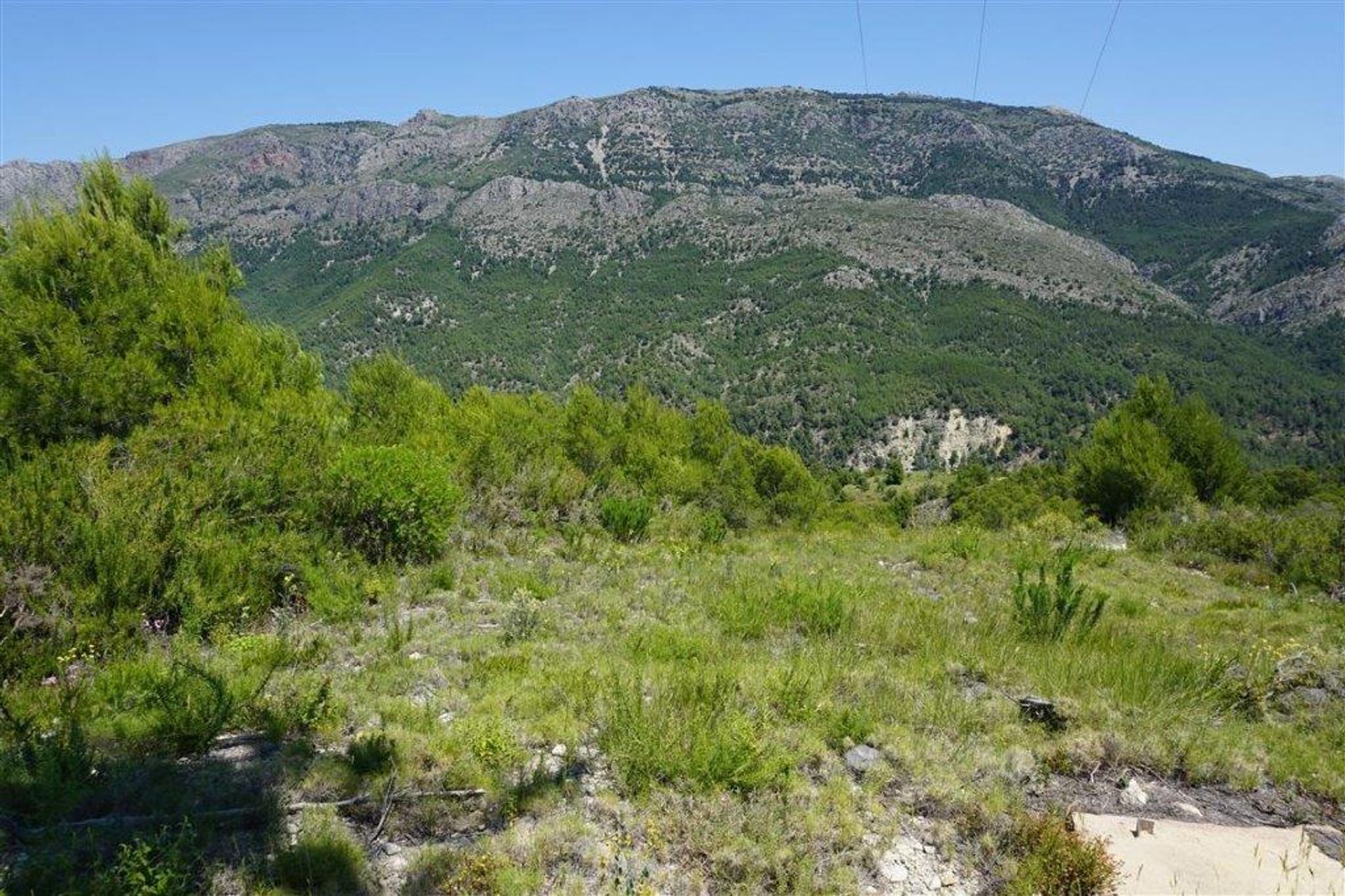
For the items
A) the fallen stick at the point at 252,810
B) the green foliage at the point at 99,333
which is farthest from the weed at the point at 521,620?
the green foliage at the point at 99,333

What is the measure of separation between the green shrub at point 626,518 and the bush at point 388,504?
3485 mm

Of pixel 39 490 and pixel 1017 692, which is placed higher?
pixel 39 490

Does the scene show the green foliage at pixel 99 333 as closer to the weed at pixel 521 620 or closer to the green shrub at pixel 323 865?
the weed at pixel 521 620

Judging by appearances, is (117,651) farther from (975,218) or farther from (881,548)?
(975,218)

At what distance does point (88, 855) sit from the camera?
338 centimetres

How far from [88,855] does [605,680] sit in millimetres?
3145

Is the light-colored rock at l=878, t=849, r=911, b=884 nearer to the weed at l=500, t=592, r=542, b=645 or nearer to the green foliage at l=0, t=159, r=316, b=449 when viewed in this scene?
the weed at l=500, t=592, r=542, b=645

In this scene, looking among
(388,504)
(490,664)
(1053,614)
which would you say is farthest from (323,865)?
(1053,614)

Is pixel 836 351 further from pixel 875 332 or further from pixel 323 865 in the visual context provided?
pixel 323 865

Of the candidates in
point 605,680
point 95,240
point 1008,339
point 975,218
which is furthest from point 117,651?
point 975,218

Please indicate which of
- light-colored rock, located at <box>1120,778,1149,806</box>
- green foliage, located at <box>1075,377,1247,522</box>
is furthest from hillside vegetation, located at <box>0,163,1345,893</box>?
green foliage, located at <box>1075,377,1247,522</box>

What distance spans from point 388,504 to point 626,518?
14.6 feet

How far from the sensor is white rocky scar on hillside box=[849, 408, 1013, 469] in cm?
12362

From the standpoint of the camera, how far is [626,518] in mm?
12273
